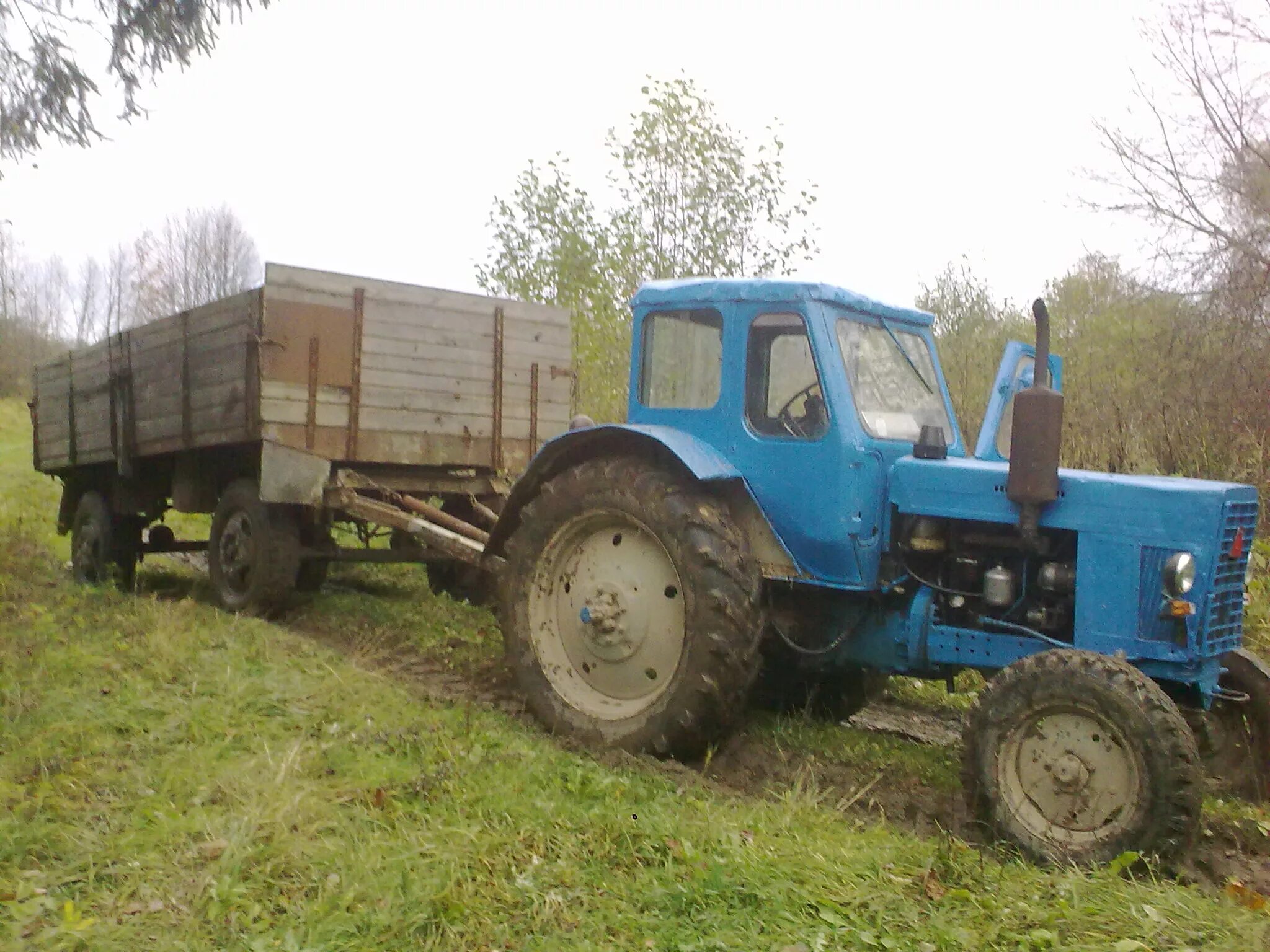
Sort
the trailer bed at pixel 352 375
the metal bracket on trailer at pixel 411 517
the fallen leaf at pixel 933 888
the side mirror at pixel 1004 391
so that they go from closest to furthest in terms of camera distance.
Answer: the fallen leaf at pixel 933 888 < the side mirror at pixel 1004 391 < the metal bracket on trailer at pixel 411 517 < the trailer bed at pixel 352 375

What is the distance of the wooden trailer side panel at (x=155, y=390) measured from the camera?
293 inches

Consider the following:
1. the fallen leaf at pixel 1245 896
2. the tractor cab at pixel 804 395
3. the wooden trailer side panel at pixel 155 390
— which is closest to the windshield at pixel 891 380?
the tractor cab at pixel 804 395

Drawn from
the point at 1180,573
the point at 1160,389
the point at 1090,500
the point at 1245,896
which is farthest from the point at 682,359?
the point at 1160,389

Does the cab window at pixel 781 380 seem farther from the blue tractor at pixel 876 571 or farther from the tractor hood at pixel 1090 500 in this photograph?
the tractor hood at pixel 1090 500

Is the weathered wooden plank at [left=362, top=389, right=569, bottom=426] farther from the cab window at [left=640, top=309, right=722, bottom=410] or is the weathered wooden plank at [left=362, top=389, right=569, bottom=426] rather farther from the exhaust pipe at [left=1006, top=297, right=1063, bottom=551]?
the exhaust pipe at [left=1006, top=297, right=1063, bottom=551]

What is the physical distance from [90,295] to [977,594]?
57.9m

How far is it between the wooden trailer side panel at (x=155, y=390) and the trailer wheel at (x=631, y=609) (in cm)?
278

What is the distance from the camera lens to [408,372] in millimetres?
7746

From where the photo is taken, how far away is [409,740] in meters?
4.65

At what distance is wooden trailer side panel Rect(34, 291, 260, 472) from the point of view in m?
7.45

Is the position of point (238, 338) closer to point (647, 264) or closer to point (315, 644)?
point (315, 644)

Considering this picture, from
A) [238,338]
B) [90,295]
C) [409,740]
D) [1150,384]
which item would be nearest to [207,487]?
[238,338]

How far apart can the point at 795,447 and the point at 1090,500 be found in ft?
4.04

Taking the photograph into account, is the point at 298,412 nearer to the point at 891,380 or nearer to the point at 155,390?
the point at 155,390
